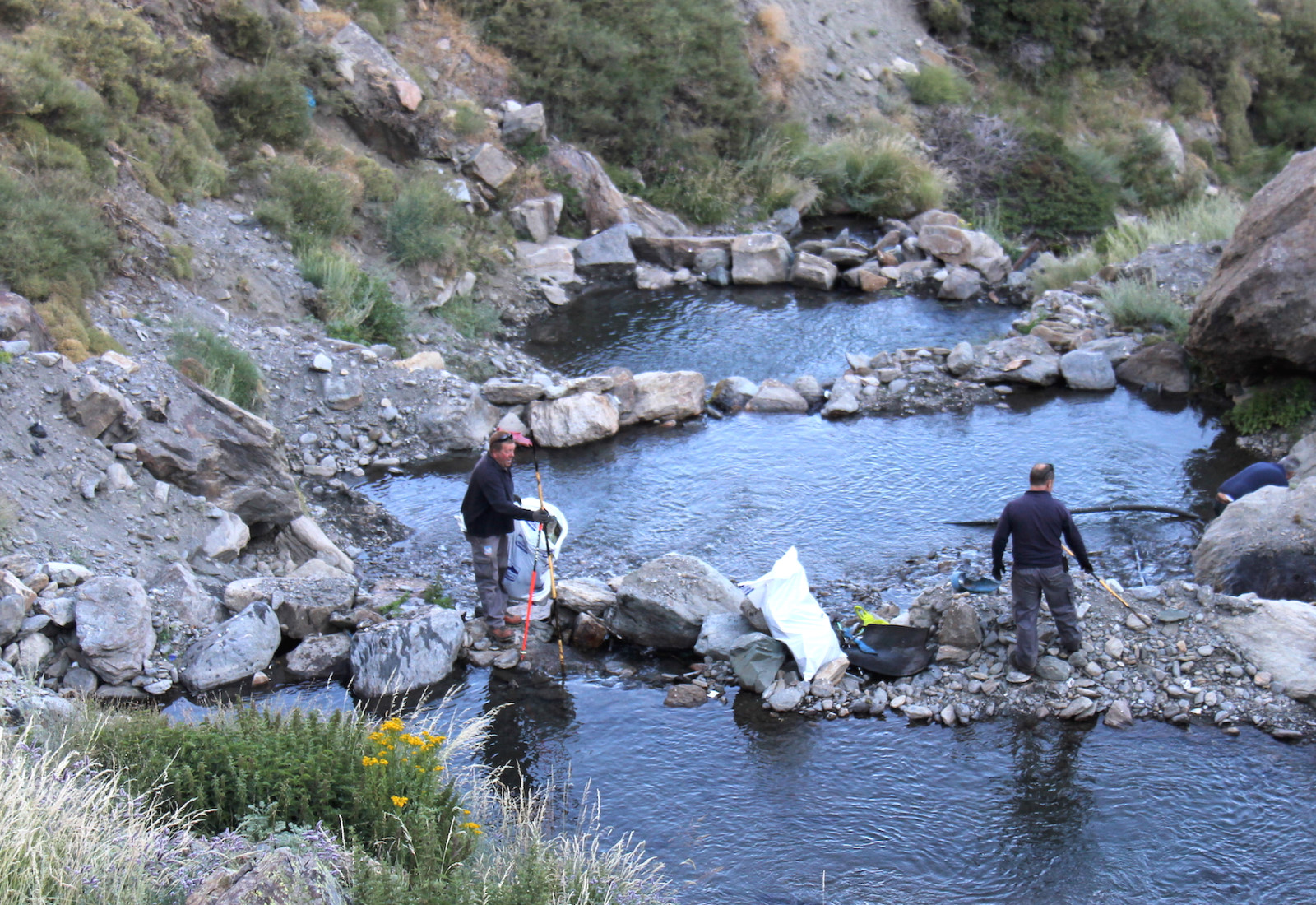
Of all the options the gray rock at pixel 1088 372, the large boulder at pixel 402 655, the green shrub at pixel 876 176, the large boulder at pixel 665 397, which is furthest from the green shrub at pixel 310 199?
the green shrub at pixel 876 176

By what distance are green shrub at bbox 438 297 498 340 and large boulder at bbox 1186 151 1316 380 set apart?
10179mm

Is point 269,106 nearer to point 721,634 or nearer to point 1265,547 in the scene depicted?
point 721,634

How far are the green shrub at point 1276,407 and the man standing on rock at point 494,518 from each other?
29.9 ft

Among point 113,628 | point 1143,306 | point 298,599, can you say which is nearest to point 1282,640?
point 298,599

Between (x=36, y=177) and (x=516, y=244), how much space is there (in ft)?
28.2

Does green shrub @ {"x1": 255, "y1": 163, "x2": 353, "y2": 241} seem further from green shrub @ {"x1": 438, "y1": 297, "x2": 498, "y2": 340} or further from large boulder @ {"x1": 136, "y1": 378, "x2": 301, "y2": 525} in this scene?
large boulder @ {"x1": 136, "y1": 378, "x2": 301, "y2": 525}

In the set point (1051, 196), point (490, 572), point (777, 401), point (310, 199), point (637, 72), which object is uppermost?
point (637, 72)

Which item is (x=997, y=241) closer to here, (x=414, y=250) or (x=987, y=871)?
(x=414, y=250)

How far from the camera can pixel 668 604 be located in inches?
342

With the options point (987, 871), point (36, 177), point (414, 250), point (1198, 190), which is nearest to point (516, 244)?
point (414, 250)

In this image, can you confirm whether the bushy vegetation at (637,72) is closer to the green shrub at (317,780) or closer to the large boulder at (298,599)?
the large boulder at (298,599)

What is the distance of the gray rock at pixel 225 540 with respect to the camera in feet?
31.2

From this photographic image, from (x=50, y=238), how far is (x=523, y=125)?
10.9 metres

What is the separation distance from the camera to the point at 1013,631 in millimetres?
8266
